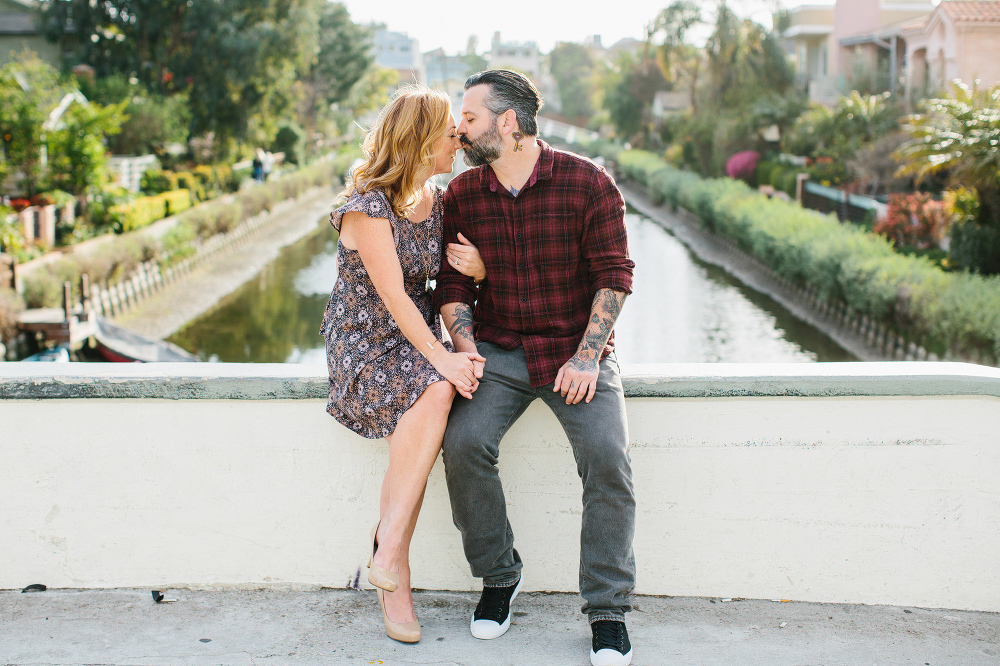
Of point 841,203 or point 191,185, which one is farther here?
point 191,185

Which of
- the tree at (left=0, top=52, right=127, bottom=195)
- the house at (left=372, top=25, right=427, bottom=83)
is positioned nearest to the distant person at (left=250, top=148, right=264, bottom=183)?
the tree at (left=0, top=52, right=127, bottom=195)

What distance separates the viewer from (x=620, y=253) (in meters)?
2.61

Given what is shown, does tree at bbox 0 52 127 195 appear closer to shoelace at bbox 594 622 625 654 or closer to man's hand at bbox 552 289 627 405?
man's hand at bbox 552 289 627 405

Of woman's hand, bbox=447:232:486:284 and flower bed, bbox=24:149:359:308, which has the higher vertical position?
woman's hand, bbox=447:232:486:284

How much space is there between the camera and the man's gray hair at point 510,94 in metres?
2.65

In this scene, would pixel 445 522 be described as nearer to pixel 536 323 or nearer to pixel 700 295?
pixel 536 323

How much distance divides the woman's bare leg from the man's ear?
78 cm

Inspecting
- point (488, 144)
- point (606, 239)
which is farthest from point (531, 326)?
point (488, 144)

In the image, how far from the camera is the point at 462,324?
2.64 metres

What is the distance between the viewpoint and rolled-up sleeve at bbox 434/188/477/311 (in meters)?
2.68

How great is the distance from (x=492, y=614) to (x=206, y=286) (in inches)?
705

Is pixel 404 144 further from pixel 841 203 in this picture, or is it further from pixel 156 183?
pixel 156 183

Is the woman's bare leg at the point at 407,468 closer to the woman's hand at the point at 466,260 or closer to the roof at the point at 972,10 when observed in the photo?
the woman's hand at the point at 466,260

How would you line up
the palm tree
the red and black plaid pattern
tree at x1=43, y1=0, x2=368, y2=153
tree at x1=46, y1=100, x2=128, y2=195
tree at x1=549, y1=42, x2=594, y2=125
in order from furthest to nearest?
tree at x1=549, y1=42, x2=594, y2=125, tree at x1=43, y1=0, x2=368, y2=153, tree at x1=46, y1=100, x2=128, y2=195, the palm tree, the red and black plaid pattern
